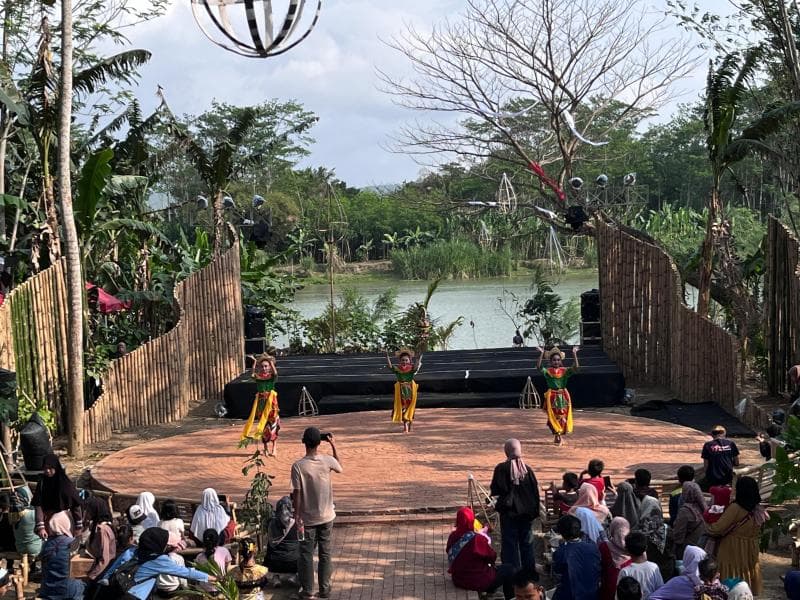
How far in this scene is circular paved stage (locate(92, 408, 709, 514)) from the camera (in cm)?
1152

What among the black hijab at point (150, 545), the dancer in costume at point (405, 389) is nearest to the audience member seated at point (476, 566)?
the black hijab at point (150, 545)

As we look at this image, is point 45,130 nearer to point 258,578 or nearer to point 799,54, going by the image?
point 258,578

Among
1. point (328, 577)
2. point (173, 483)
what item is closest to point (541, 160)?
point (173, 483)

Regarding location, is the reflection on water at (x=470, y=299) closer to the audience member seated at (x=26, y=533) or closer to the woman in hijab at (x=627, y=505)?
the audience member seated at (x=26, y=533)

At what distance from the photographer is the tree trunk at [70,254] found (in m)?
13.2

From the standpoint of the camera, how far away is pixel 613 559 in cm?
717

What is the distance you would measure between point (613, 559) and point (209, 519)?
3.27 meters

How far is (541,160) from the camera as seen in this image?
23688 millimetres

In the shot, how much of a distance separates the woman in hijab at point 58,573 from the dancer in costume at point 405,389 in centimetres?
671

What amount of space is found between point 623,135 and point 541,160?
18966 mm

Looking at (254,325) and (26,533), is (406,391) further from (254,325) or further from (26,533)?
(26,533)

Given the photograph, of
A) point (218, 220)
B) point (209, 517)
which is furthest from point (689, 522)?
point (218, 220)

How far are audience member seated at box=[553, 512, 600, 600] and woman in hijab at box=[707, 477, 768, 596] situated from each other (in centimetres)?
114

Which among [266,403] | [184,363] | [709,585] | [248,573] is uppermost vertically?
[184,363]
